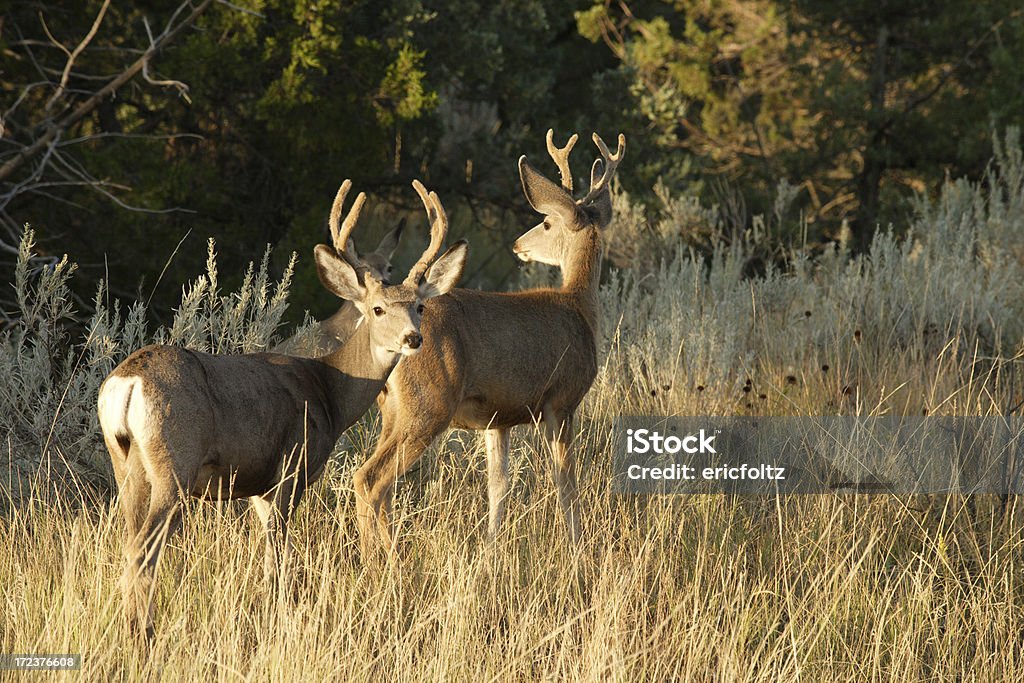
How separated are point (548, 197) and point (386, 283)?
1.74 metres

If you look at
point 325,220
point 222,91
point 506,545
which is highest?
point 222,91

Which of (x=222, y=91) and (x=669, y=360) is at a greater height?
(x=222, y=91)

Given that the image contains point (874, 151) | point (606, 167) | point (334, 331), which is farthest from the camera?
point (874, 151)

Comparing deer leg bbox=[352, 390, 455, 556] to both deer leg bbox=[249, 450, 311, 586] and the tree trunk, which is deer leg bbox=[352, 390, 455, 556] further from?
the tree trunk

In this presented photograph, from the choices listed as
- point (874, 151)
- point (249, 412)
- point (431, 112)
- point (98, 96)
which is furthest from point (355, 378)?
point (874, 151)

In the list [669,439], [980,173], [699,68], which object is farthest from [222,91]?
[980,173]

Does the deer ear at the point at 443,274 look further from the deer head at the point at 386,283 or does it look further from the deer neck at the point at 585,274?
the deer neck at the point at 585,274

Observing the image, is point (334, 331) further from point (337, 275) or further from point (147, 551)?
point (147, 551)

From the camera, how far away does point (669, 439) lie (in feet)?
22.5

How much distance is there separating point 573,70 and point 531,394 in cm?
1109

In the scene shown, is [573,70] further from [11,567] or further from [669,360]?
[11,567]

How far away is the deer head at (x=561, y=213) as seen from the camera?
6.79m

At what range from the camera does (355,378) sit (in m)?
5.19

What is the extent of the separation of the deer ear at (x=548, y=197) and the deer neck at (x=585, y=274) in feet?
0.48
